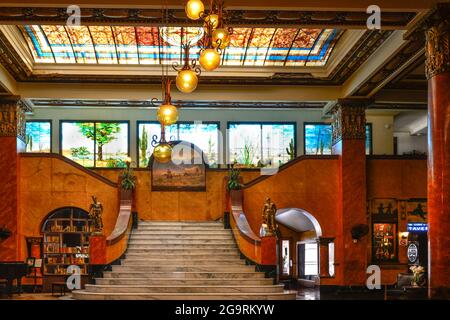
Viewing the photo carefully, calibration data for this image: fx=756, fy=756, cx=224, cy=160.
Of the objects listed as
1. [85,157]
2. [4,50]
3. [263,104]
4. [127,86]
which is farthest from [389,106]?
[4,50]

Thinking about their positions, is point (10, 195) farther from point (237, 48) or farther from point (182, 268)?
point (237, 48)

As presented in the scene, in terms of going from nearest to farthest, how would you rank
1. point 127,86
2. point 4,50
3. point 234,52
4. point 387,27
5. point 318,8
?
1. point 318,8
2. point 387,27
3. point 4,50
4. point 234,52
5. point 127,86

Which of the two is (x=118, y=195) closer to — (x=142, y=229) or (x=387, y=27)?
(x=142, y=229)

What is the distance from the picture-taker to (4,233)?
23250 millimetres

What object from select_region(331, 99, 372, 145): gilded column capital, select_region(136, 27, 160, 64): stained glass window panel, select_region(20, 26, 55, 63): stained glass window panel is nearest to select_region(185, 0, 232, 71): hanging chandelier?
select_region(136, 27, 160, 64): stained glass window panel

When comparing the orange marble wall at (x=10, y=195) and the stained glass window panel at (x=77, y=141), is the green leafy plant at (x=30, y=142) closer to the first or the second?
the stained glass window panel at (x=77, y=141)

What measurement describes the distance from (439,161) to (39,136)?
1890 centimetres

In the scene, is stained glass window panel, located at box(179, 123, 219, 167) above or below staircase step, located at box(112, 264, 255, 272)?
above

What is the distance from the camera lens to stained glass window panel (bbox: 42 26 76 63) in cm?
2164

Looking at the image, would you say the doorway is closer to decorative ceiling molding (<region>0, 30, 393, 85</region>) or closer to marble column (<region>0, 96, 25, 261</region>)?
decorative ceiling molding (<region>0, 30, 393, 85</region>)

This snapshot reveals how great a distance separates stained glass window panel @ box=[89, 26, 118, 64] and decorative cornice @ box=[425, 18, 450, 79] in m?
9.93

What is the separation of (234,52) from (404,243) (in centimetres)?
863

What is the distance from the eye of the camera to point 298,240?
3044 centimetres

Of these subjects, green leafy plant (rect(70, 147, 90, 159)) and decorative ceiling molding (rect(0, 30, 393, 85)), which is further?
green leafy plant (rect(70, 147, 90, 159))
